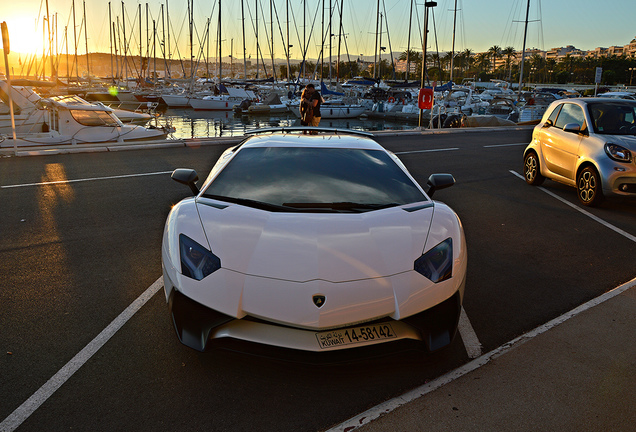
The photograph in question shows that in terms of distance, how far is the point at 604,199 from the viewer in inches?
331

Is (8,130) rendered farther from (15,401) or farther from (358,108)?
(358,108)

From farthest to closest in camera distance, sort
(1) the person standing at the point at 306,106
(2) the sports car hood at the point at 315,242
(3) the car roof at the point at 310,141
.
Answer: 1. (1) the person standing at the point at 306,106
2. (3) the car roof at the point at 310,141
3. (2) the sports car hood at the point at 315,242

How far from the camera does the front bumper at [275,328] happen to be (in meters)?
2.92

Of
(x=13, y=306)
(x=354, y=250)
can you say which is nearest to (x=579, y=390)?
(x=354, y=250)

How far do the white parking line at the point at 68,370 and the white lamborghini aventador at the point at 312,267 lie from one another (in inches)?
30.8

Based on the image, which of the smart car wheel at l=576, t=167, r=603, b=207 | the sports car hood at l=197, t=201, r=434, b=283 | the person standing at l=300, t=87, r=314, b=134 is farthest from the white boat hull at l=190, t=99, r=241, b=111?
the sports car hood at l=197, t=201, r=434, b=283

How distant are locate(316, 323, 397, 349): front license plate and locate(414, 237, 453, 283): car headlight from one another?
433 millimetres

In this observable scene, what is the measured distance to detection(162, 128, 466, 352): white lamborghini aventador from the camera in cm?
294

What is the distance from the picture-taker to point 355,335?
2.97 meters

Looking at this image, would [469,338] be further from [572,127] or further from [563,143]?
[563,143]

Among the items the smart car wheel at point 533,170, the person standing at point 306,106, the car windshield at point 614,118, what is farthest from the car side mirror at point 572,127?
the person standing at point 306,106

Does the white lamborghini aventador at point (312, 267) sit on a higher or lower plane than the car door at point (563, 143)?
lower

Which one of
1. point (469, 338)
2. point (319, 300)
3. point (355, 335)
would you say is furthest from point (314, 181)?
point (469, 338)

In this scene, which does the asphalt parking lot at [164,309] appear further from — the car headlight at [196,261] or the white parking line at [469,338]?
the car headlight at [196,261]
